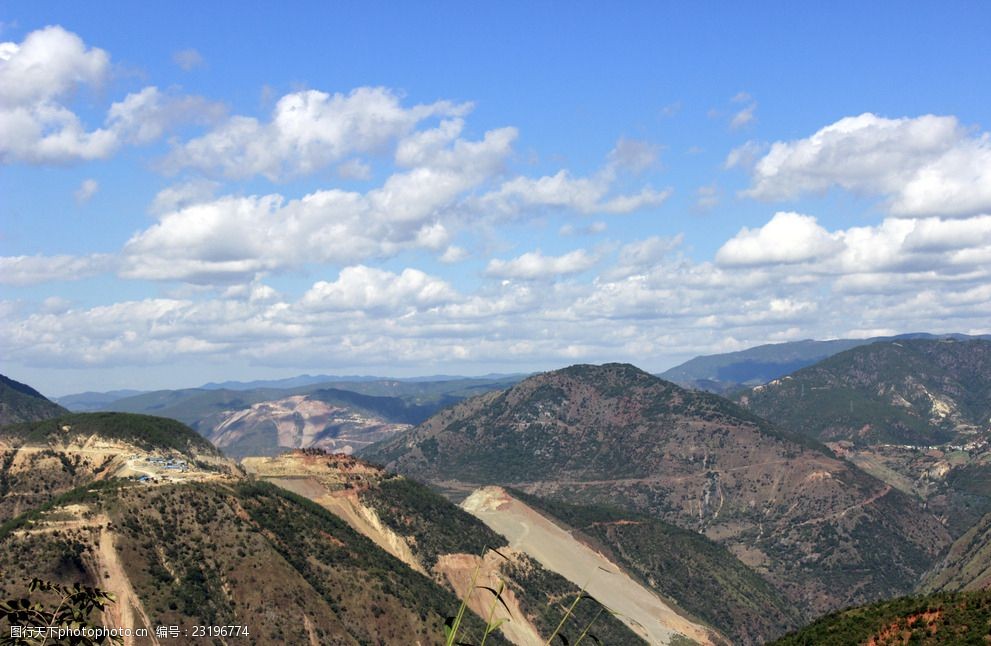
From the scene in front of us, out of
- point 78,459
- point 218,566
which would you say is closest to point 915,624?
point 218,566

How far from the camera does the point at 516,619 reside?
181125mm

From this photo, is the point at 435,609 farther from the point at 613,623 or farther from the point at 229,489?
the point at 613,623

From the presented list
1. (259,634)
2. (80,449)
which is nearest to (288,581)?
(259,634)

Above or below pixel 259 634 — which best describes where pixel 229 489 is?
above

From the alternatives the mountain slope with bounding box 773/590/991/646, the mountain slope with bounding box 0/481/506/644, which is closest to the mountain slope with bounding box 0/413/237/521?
the mountain slope with bounding box 0/481/506/644

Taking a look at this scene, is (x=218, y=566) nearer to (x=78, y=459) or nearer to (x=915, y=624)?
(x=78, y=459)

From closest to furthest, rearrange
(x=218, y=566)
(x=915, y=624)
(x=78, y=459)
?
(x=915, y=624) → (x=218, y=566) → (x=78, y=459)

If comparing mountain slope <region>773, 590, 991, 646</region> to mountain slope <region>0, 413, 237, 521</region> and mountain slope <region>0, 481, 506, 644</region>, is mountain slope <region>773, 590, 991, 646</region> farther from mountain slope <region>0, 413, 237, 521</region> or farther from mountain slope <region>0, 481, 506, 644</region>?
mountain slope <region>0, 413, 237, 521</region>

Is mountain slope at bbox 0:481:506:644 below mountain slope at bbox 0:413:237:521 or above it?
below

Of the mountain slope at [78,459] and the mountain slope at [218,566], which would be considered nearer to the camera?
the mountain slope at [218,566]

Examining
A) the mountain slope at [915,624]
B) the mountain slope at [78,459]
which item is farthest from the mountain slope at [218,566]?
the mountain slope at [915,624]

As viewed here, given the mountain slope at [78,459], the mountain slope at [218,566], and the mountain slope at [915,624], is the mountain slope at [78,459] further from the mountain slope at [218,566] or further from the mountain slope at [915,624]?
the mountain slope at [915,624]

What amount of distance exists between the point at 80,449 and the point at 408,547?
2753 inches

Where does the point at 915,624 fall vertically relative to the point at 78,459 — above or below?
below
